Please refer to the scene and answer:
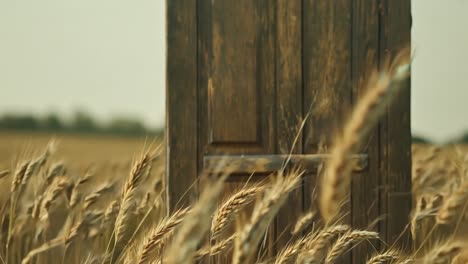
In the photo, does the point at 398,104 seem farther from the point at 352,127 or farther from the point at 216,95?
the point at 352,127

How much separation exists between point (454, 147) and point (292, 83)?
29.1 inches

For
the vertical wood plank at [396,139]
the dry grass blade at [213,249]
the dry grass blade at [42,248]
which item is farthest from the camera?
the vertical wood plank at [396,139]

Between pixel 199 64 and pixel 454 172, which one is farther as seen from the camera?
pixel 454 172

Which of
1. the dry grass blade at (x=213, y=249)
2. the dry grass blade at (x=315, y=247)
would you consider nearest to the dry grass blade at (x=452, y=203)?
the dry grass blade at (x=315, y=247)

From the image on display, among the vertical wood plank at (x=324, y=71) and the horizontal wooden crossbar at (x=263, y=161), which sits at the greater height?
the vertical wood plank at (x=324, y=71)

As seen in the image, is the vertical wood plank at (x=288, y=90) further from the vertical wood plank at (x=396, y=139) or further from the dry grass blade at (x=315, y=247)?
the dry grass blade at (x=315, y=247)

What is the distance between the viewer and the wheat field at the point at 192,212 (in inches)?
41.8

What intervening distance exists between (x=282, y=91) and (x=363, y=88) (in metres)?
0.34

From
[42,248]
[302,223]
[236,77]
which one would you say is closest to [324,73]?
[236,77]

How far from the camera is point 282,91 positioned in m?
2.49

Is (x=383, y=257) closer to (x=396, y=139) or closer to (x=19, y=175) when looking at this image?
(x=19, y=175)

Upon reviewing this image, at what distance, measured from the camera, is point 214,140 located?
2.41m

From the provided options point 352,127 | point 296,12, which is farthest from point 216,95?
point 352,127

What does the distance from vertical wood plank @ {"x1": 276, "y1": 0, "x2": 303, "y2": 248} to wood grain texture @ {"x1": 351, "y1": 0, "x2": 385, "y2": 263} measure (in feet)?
0.78
